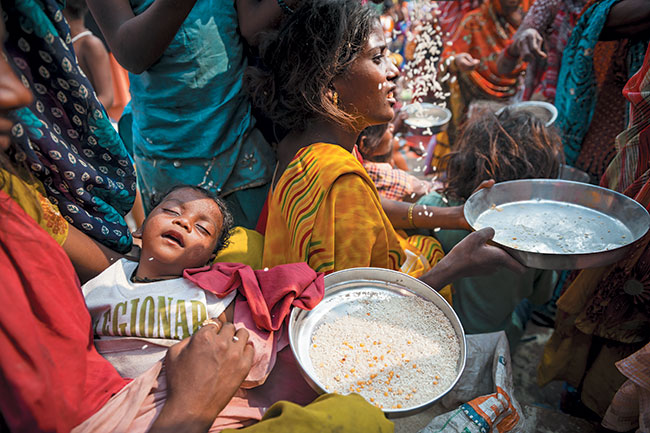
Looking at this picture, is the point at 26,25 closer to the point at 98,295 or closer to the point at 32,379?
the point at 98,295

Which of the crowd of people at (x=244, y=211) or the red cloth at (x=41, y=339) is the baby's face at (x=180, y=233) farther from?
the red cloth at (x=41, y=339)

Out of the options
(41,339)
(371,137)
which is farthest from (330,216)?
(371,137)

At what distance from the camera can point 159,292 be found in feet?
4.57

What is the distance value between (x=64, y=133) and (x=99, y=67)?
2629 mm

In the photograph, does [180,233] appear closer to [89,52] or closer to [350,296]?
[350,296]

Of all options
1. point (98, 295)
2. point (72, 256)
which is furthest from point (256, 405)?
point (72, 256)

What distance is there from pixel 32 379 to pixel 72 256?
0.66 m

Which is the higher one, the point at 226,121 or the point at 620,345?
the point at 226,121

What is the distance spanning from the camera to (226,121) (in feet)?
6.68

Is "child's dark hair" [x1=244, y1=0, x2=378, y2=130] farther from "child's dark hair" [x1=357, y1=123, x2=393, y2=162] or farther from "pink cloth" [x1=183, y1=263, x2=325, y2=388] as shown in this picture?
"child's dark hair" [x1=357, y1=123, x2=393, y2=162]

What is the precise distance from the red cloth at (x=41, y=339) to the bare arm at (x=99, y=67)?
3.06m

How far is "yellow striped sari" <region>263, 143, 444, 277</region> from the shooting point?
5.24 ft

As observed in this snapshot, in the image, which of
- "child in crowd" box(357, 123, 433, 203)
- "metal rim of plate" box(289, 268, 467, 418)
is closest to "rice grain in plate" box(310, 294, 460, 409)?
"metal rim of plate" box(289, 268, 467, 418)

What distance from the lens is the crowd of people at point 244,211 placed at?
985 millimetres
